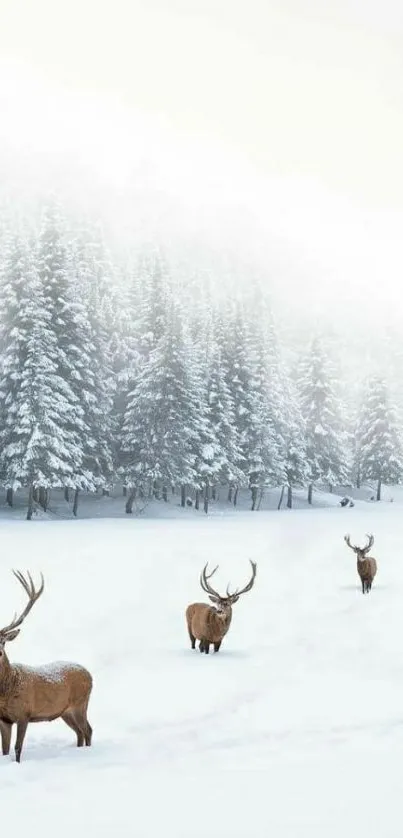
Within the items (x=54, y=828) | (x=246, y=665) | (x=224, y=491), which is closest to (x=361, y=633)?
(x=246, y=665)

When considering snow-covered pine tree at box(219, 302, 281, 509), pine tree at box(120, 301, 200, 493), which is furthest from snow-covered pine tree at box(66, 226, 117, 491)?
snow-covered pine tree at box(219, 302, 281, 509)

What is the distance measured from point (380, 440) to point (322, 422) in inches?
318

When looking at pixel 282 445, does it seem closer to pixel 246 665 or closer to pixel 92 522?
pixel 92 522

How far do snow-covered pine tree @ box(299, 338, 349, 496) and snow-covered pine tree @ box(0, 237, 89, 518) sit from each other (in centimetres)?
2827

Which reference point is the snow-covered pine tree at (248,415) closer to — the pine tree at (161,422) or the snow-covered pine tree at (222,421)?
the snow-covered pine tree at (222,421)

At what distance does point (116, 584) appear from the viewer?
787 inches

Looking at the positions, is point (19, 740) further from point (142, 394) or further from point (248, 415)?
point (248, 415)

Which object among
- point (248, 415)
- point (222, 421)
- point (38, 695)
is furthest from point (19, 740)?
point (248, 415)

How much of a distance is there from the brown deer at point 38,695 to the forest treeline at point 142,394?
29135 millimetres

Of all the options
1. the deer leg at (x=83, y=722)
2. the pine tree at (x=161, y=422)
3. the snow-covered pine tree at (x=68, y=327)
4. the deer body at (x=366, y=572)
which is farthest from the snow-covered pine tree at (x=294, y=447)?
the deer leg at (x=83, y=722)

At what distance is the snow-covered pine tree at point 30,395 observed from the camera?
36875 millimetres

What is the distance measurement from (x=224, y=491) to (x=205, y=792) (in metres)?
58.6

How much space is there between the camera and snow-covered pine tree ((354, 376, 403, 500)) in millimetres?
68500

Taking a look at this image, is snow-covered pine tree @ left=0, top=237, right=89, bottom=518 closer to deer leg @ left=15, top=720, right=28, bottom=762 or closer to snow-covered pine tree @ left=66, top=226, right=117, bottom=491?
snow-covered pine tree @ left=66, top=226, right=117, bottom=491
